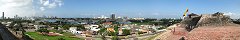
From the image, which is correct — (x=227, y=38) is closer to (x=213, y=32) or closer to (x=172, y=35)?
(x=213, y=32)

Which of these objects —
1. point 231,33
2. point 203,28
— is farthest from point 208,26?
point 231,33

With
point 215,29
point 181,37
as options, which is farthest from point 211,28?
point 181,37

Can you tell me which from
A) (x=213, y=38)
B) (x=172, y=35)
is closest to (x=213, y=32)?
(x=213, y=38)

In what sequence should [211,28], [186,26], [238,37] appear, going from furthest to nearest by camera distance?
[186,26] < [211,28] < [238,37]

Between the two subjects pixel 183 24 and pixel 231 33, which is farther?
pixel 183 24

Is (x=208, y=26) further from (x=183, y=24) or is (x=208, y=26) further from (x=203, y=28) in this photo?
(x=183, y=24)

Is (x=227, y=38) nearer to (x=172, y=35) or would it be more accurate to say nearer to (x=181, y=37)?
(x=181, y=37)

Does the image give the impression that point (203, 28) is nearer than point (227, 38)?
No

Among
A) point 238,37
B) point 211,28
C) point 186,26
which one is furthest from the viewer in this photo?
point 186,26
